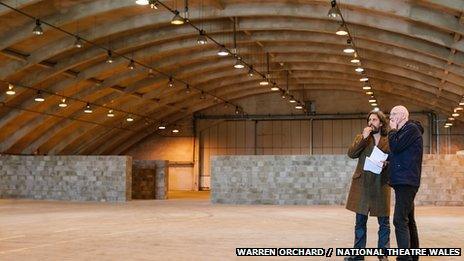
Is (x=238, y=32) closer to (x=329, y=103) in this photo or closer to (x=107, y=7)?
(x=107, y=7)

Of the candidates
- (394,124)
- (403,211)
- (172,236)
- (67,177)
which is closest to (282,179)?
(67,177)

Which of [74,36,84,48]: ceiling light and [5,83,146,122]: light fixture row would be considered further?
[5,83,146,122]: light fixture row

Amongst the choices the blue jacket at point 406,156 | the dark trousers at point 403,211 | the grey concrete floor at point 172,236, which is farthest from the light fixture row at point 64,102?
the dark trousers at point 403,211

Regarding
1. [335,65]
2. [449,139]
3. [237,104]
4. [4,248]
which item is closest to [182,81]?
[335,65]

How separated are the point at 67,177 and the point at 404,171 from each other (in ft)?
89.1

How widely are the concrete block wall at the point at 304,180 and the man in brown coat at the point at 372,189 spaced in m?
19.2

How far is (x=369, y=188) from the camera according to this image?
27.8 feet

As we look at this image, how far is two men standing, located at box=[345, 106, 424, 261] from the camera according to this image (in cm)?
741

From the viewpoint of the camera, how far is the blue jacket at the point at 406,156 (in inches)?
291

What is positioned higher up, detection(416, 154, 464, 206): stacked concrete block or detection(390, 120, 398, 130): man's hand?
detection(390, 120, 398, 130): man's hand

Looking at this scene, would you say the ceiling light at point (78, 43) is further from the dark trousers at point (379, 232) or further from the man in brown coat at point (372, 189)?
the dark trousers at point (379, 232)

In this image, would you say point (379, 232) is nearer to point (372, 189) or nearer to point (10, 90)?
point (372, 189)

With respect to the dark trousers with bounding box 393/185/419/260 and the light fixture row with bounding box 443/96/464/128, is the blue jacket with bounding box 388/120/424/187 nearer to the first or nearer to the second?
the dark trousers with bounding box 393/185/419/260

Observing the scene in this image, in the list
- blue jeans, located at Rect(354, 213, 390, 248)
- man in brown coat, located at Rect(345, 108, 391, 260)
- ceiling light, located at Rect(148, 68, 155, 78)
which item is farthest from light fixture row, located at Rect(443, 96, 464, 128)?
blue jeans, located at Rect(354, 213, 390, 248)
